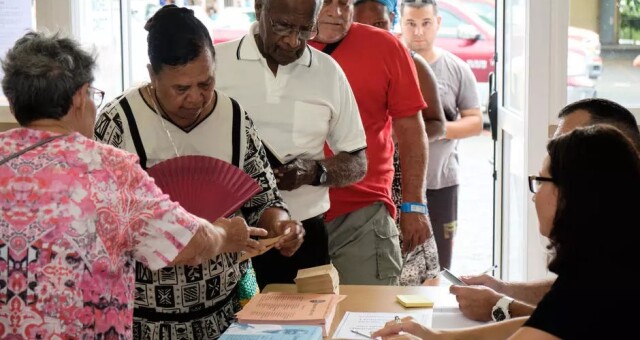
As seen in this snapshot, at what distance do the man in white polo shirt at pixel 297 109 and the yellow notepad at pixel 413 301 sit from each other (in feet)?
1.69

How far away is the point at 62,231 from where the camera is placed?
206 centimetres

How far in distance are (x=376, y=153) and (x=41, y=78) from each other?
181 centimetres

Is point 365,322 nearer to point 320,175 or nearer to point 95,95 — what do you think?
point 320,175

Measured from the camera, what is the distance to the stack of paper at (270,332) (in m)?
2.49

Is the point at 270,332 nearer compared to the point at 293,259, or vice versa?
the point at 270,332

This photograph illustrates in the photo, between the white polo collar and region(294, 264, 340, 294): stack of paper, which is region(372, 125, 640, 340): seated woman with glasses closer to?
region(294, 264, 340, 294): stack of paper

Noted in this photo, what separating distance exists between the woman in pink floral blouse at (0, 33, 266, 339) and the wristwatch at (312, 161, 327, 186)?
1041 mm

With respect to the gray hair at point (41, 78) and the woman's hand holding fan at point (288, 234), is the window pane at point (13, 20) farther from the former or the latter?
the gray hair at point (41, 78)

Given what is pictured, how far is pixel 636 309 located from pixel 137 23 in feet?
13.4

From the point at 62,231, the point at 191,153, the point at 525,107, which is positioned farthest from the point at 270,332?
the point at 525,107

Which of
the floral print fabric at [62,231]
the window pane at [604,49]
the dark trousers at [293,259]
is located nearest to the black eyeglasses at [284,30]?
the dark trousers at [293,259]

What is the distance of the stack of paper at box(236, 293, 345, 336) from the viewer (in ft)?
8.64

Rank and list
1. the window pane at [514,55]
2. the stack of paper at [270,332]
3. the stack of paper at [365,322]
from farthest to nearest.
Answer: the window pane at [514,55] < the stack of paper at [365,322] < the stack of paper at [270,332]

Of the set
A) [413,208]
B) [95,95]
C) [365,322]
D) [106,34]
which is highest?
[106,34]
